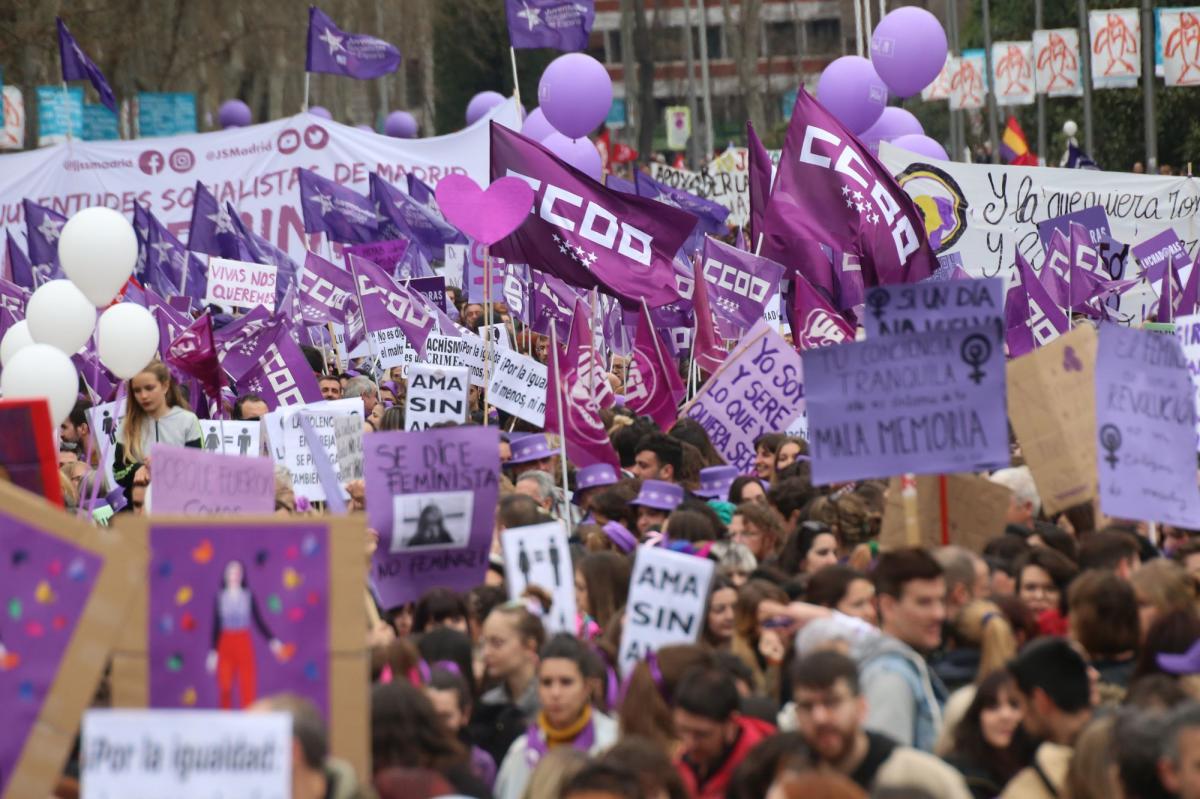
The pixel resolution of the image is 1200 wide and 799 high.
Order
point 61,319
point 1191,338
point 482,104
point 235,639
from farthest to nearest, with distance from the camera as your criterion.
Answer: point 482,104, point 1191,338, point 61,319, point 235,639

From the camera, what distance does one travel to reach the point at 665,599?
282 inches

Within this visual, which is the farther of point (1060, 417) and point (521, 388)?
point (521, 388)

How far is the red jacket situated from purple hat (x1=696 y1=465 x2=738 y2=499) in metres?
5.05

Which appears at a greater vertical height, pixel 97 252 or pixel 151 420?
pixel 97 252

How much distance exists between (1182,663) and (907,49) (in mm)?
16401

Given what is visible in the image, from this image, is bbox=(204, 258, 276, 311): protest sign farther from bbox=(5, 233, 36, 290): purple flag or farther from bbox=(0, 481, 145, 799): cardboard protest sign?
bbox=(0, 481, 145, 799): cardboard protest sign

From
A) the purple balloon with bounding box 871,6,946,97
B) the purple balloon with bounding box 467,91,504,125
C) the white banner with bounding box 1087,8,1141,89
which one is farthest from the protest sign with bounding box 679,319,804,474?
the purple balloon with bounding box 467,91,504,125

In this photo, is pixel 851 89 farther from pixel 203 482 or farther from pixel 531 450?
pixel 203 482

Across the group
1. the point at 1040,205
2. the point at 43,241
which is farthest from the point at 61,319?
the point at 1040,205

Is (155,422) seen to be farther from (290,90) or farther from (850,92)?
(290,90)

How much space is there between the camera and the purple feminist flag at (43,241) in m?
22.7

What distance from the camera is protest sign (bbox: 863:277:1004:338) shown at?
8.15m

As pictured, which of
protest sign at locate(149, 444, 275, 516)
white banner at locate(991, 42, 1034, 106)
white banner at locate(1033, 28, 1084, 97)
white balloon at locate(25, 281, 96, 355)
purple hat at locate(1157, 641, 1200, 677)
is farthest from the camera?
white banner at locate(991, 42, 1034, 106)

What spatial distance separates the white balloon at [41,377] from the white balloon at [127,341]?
2.85 feet
